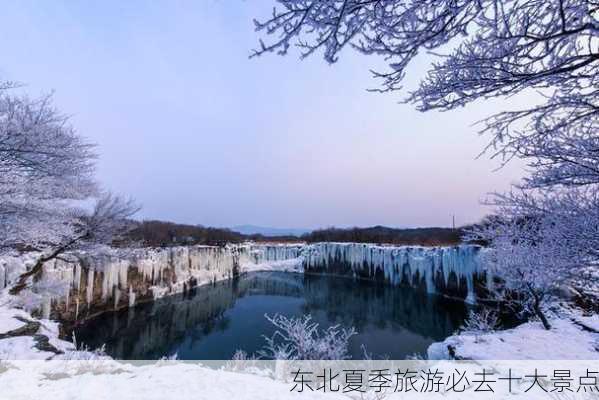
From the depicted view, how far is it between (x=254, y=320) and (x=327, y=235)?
61.2 feet

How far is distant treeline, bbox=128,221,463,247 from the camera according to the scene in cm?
1952

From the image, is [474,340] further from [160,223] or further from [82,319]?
[160,223]

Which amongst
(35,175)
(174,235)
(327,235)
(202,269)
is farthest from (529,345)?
(327,235)

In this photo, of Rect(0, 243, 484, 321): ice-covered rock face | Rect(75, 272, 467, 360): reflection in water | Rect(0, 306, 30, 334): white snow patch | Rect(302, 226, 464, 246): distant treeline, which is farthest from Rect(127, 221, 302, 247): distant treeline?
Rect(0, 306, 30, 334): white snow patch

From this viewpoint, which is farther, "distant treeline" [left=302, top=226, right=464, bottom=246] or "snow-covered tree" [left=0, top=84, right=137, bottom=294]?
"distant treeline" [left=302, top=226, right=464, bottom=246]

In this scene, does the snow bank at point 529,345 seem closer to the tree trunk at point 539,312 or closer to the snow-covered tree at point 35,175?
the tree trunk at point 539,312

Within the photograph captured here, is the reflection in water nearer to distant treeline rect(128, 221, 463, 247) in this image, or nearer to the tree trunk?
the tree trunk

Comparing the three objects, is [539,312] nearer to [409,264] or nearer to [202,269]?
[409,264]

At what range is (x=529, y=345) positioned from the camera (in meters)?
4.30

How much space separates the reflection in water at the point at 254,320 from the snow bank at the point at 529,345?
8.81 ft

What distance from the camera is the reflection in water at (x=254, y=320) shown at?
7941mm

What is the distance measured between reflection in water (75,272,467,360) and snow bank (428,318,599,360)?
2.68 m

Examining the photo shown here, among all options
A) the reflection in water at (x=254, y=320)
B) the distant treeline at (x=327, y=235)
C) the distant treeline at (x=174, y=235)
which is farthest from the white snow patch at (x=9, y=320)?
the distant treeline at (x=327, y=235)

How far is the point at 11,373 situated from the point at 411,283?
51.2 feet
